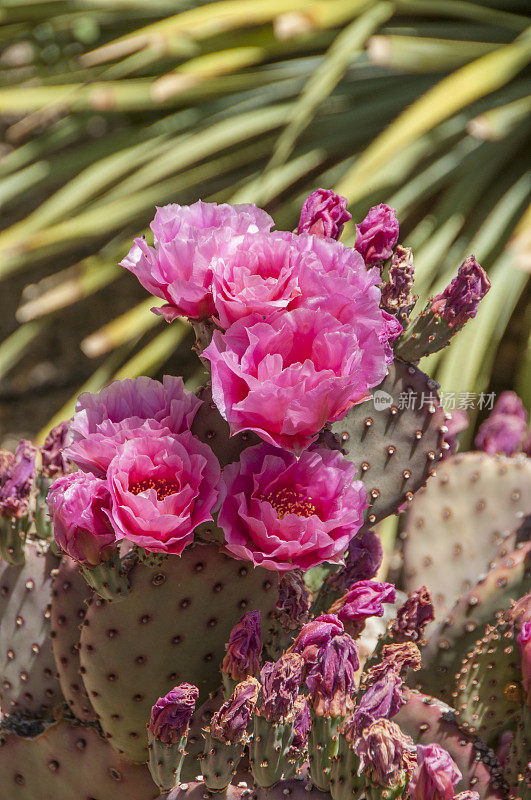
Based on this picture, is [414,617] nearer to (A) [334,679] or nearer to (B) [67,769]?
(A) [334,679]

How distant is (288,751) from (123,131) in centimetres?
184

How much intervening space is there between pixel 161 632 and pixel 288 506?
0.16m

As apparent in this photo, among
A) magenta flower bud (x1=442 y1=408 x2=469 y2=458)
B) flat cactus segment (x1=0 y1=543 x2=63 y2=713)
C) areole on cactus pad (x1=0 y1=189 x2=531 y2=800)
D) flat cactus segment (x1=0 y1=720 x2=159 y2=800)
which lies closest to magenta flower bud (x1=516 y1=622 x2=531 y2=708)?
areole on cactus pad (x1=0 y1=189 x2=531 y2=800)

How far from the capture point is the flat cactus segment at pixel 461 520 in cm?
107

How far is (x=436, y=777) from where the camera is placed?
57cm

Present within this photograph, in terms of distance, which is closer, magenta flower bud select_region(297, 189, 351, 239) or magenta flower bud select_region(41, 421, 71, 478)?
magenta flower bud select_region(297, 189, 351, 239)

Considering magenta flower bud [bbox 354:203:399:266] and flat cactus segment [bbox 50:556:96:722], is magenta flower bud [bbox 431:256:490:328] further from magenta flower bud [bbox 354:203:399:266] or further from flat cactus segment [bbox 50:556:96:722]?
flat cactus segment [bbox 50:556:96:722]

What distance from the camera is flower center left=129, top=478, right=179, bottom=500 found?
61 cm

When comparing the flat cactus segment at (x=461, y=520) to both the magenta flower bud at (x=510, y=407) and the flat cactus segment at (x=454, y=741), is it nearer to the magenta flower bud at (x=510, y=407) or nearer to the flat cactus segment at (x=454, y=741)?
the magenta flower bud at (x=510, y=407)

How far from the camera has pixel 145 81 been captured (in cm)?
197

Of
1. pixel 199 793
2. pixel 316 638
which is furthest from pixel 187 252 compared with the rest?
pixel 199 793

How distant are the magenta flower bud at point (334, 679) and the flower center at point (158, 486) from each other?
0.15m

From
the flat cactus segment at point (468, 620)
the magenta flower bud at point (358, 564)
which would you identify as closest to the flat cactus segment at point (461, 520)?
the flat cactus segment at point (468, 620)

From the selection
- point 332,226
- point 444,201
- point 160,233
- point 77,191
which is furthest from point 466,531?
point 77,191
